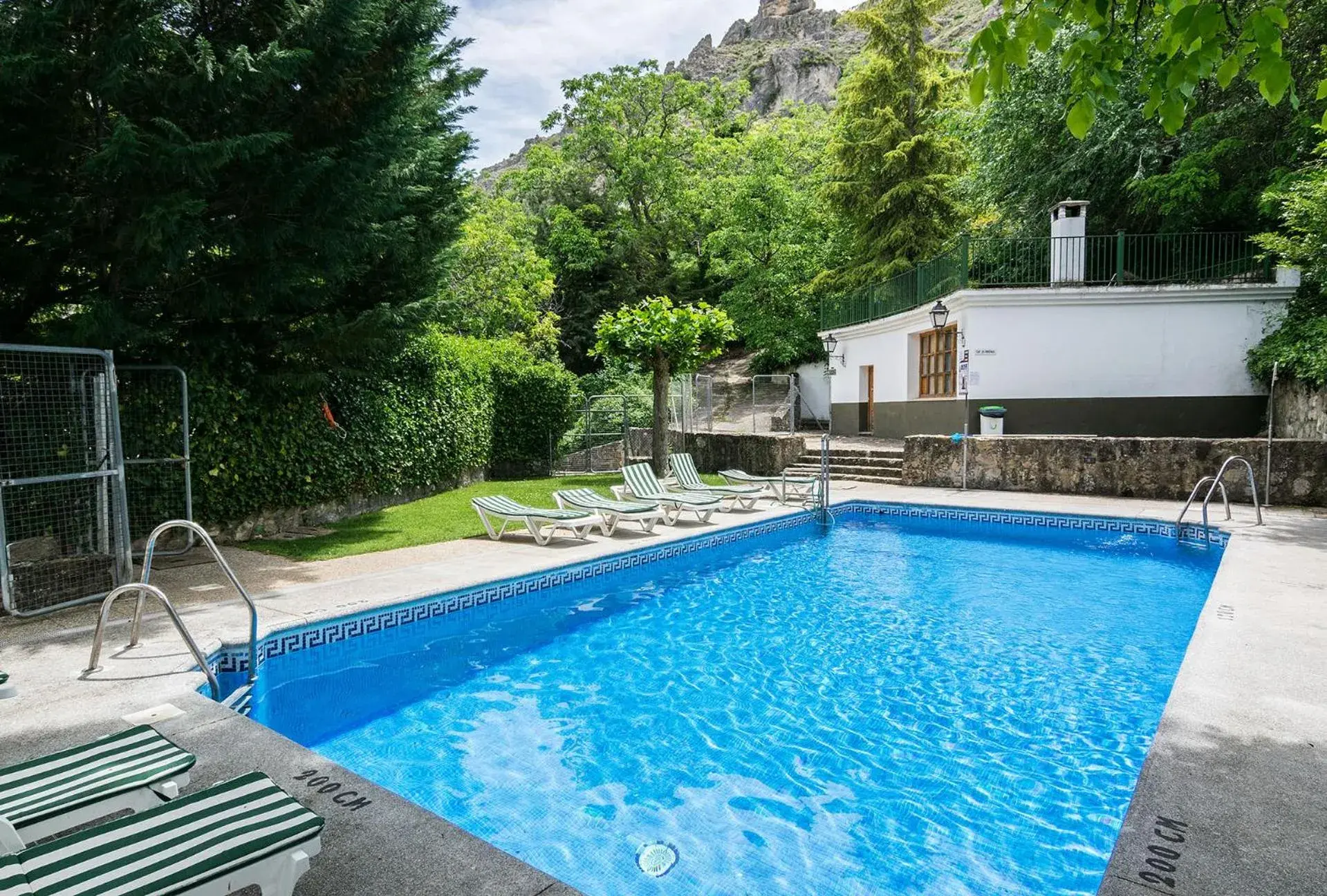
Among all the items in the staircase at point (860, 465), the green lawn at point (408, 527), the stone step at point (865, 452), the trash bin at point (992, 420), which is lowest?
the green lawn at point (408, 527)

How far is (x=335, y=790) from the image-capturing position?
3037 mm

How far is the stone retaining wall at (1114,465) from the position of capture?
11758 mm

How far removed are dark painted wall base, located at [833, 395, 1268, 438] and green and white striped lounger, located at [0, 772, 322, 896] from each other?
16624mm

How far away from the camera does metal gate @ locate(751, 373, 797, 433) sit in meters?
24.1

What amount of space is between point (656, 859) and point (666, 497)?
7801 millimetres

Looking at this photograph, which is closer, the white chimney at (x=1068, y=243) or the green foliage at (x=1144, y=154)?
the green foliage at (x=1144, y=154)

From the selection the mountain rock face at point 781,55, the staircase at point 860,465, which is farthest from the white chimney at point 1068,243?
the mountain rock face at point 781,55

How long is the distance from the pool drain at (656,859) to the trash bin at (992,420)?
47.6 feet

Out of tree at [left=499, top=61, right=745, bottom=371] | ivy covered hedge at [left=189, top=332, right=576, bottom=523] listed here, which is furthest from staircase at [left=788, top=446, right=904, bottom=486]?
tree at [left=499, top=61, right=745, bottom=371]

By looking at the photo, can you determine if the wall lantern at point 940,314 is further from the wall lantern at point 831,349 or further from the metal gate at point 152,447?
the metal gate at point 152,447

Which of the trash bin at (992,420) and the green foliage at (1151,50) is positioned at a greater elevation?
the green foliage at (1151,50)

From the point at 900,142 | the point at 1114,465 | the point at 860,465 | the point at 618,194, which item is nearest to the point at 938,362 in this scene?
the point at 860,465

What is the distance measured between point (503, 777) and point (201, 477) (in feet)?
22.7

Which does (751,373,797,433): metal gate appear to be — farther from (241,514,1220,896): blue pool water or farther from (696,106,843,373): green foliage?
(241,514,1220,896): blue pool water
